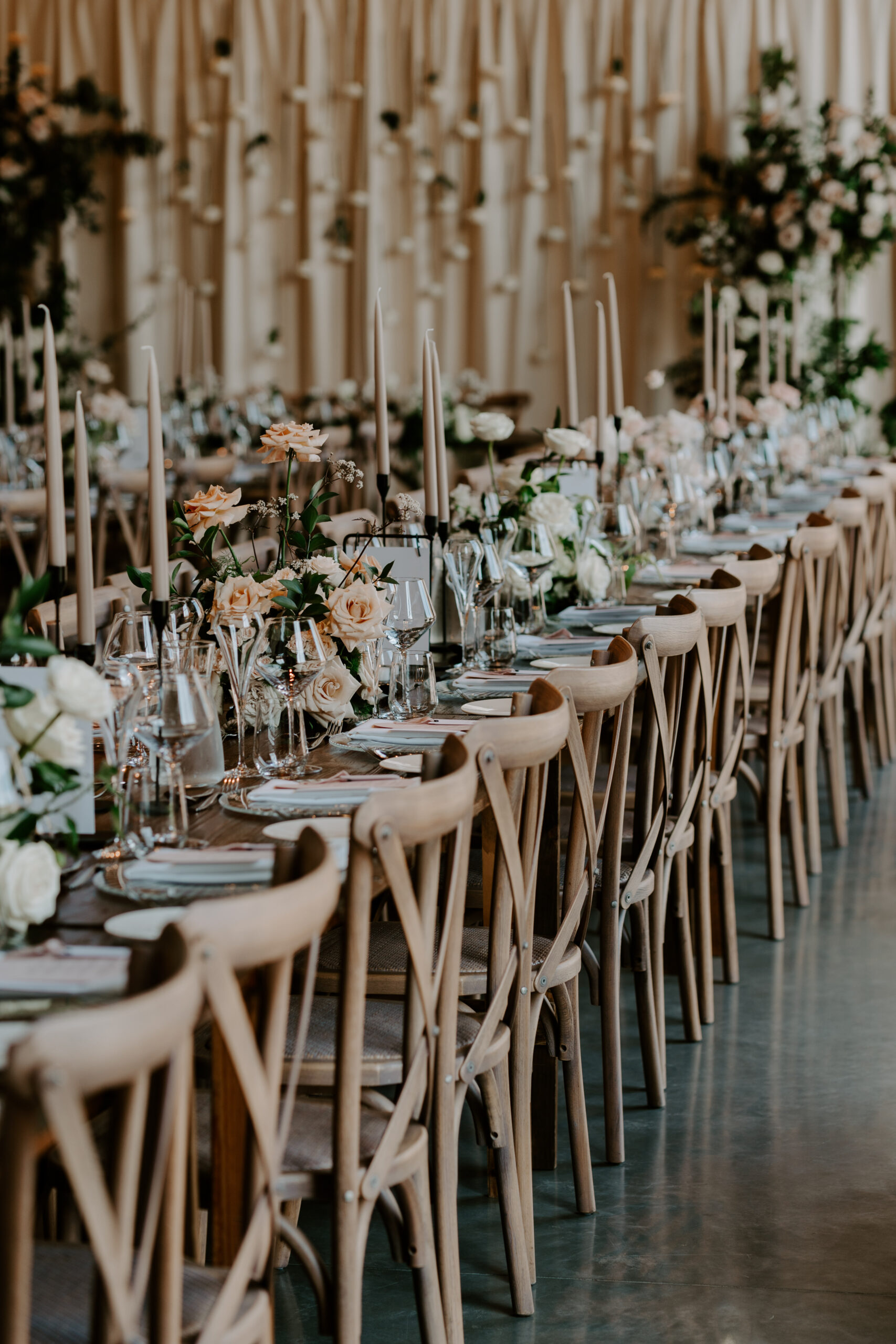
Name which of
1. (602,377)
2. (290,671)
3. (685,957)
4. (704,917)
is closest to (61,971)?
(290,671)

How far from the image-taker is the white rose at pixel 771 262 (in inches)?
357

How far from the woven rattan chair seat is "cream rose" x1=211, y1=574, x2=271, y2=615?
1.12m

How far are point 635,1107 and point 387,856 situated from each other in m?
1.70

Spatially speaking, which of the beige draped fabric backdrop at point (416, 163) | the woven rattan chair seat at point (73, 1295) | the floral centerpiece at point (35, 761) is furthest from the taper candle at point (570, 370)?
the beige draped fabric backdrop at point (416, 163)

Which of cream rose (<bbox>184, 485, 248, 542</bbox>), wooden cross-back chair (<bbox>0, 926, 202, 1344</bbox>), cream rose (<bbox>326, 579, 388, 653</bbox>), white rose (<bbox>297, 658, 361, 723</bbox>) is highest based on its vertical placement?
cream rose (<bbox>184, 485, 248, 542</bbox>)

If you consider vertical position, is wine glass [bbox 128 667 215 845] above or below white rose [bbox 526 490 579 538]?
below

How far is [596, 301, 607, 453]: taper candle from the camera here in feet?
14.0

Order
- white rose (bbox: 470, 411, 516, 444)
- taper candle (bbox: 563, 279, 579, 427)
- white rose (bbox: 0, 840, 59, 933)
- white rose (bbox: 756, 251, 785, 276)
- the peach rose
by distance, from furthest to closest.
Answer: white rose (bbox: 756, 251, 785, 276)
taper candle (bbox: 563, 279, 579, 427)
white rose (bbox: 470, 411, 516, 444)
the peach rose
white rose (bbox: 0, 840, 59, 933)

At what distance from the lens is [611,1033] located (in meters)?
2.81

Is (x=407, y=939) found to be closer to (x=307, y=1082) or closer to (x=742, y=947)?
(x=307, y=1082)

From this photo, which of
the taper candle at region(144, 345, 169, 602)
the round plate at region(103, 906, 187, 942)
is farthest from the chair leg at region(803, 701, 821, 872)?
the round plate at region(103, 906, 187, 942)

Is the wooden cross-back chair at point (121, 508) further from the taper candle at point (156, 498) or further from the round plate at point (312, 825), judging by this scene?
the round plate at point (312, 825)

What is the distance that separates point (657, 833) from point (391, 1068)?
1.09 m

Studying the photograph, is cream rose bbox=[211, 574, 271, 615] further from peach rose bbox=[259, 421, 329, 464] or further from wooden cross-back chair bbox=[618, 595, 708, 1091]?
wooden cross-back chair bbox=[618, 595, 708, 1091]
